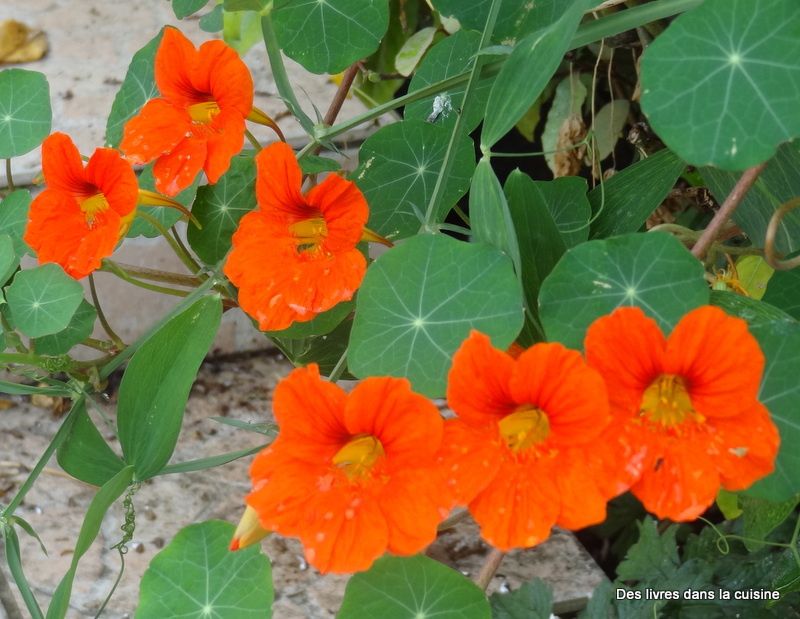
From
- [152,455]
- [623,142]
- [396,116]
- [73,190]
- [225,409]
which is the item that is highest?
[73,190]

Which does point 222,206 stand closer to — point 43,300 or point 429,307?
point 43,300

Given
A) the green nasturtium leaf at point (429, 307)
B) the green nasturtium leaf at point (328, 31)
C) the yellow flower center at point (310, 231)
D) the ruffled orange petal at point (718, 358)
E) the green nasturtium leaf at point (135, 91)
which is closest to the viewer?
the ruffled orange petal at point (718, 358)

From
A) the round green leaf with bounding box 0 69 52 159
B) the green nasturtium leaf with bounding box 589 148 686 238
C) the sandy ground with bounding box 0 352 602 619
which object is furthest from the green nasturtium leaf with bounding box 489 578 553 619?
the round green leaf with bounding box 0 69 52 159

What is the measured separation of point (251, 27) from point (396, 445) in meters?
1.08

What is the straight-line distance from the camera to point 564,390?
19.5 inches

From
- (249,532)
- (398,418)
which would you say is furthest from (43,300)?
(398,418)

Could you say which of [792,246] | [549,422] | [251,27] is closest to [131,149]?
[549,422]

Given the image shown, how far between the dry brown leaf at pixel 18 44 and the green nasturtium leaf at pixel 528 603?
1.53m

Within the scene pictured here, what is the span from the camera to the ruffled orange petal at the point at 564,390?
0.49 meters

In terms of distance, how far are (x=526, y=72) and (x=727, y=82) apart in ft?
0.46

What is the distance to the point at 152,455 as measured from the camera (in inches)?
31.9

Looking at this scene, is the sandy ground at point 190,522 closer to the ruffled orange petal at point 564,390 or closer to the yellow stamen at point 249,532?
the yellow stamen at point 249,532

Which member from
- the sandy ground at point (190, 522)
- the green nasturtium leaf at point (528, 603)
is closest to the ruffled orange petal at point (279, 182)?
the green nasturtium leaf at point (528, 603)

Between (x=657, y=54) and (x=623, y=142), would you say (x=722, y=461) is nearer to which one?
(x=657, y=54)
